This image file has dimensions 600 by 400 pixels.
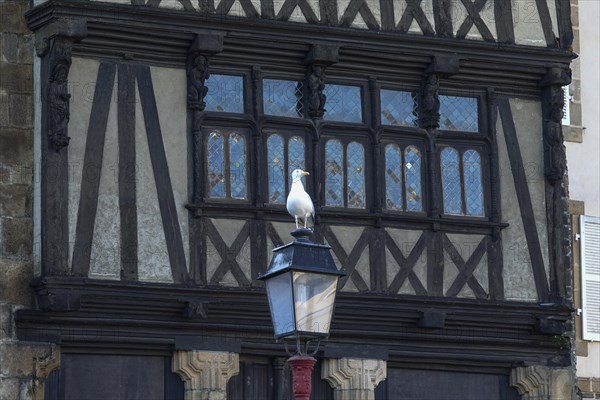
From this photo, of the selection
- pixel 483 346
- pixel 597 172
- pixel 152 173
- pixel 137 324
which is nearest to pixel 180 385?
pixel 137 324

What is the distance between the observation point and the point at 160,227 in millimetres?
17109

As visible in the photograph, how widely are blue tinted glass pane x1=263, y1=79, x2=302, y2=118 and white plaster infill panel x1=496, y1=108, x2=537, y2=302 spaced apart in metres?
2.00

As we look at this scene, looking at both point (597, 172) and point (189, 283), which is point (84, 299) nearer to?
point (189, 283)

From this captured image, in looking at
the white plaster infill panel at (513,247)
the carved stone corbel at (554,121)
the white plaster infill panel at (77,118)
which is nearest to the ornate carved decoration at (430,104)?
the white plaster infill panel at (513,247)

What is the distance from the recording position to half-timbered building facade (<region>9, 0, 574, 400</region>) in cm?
1691

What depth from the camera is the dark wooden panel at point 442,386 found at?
59.3 feet

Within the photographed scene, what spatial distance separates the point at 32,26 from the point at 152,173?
1.63 m

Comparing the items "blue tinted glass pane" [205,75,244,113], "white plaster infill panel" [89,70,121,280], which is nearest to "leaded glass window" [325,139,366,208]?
"blue tinted glass pane" [205,75,244,113]

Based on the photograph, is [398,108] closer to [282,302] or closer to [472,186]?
[472,186]

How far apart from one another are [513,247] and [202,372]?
127 inches

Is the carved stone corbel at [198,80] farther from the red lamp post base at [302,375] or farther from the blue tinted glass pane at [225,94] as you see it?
the red lamp post base at [302,375]

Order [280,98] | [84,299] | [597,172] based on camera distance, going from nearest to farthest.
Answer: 1. [84,299]
2. [280,98]
3. [597,172]

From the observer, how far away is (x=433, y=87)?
18.3 metres

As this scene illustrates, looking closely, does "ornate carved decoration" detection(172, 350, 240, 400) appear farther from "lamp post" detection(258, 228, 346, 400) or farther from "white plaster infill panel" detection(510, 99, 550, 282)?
"lamp post" detection(258, 228, 346, 400)
